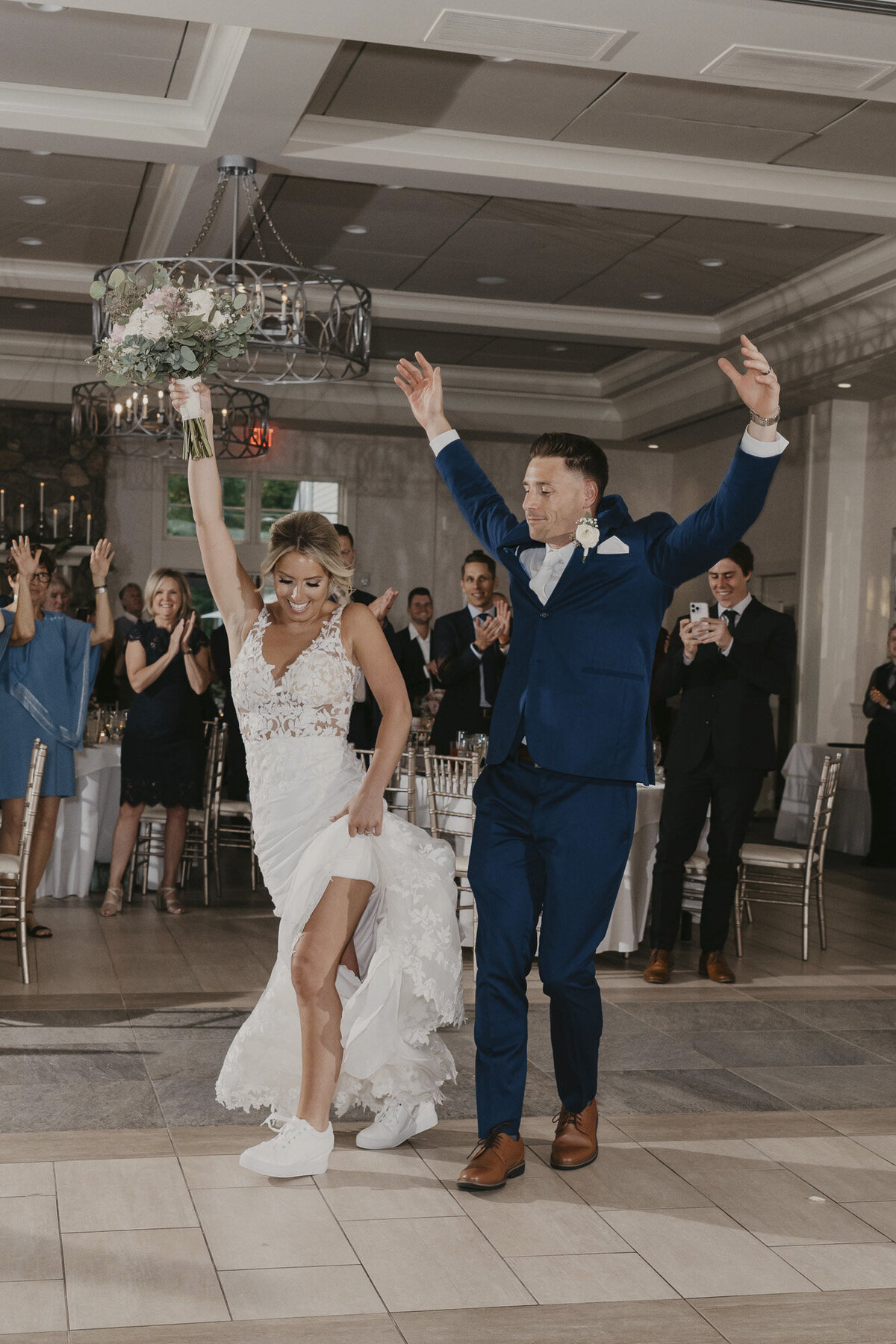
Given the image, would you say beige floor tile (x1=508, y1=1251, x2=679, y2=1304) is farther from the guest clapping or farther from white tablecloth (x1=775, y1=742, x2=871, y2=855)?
white tablecloth (x1=775, y1=742, x2=871, y2=855)

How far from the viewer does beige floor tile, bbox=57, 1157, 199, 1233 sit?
3039 millimetres

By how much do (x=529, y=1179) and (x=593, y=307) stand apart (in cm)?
832

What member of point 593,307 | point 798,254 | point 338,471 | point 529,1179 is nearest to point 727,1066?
point 529,1179

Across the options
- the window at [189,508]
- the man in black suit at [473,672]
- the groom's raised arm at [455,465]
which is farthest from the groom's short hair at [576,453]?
the window at [189,508]

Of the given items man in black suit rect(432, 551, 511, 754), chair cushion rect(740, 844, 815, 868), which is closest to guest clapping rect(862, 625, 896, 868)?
chair cushion rect(740, 844, 815, 868)

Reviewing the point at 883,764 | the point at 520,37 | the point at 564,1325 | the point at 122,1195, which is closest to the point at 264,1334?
the point at 564,1325

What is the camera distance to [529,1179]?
336cm

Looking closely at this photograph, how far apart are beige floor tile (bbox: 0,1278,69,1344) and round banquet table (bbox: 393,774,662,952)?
3.44 metres

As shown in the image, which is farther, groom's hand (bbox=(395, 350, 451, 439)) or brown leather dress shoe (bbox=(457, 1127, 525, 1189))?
groom's hand (bbox=(395, 350, 451, 439))

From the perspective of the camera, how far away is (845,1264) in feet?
9.63

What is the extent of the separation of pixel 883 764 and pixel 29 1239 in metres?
8.25

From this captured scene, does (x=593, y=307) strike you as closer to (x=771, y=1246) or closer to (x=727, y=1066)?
(x=727, y=1066)

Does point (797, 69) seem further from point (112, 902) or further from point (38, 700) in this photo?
Answer: point (112, 902)

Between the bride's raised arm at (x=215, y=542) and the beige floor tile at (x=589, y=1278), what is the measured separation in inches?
65.9
